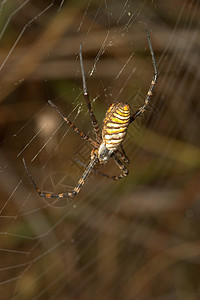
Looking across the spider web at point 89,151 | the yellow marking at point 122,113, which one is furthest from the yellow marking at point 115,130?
the spider web at point 89,151

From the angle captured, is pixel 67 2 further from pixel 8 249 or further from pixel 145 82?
pixel 8 249

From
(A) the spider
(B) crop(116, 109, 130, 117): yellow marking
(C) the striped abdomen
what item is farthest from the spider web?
(B) crop(116, 109, 130, 117): yellow marking

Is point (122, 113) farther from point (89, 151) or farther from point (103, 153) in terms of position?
point (89, 151)

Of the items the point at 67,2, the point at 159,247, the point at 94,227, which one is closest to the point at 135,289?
the point at 159,247

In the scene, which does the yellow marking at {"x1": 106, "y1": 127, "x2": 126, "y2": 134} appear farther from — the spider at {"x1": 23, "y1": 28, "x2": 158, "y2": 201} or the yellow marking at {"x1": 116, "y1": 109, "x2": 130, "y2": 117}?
the yellow marking at {"x1": 116, "y1": 109, "x2": 130, "y2": 117}

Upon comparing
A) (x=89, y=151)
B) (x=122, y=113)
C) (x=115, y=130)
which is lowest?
(x=89, y=151)

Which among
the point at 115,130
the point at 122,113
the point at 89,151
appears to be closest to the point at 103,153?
the point at 89,151
